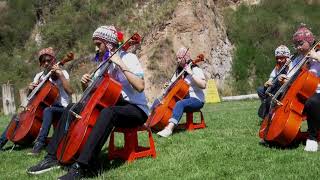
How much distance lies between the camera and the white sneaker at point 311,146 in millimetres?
5297

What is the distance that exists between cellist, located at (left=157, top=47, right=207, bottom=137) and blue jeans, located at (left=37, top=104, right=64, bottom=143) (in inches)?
59.9

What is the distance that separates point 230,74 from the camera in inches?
791

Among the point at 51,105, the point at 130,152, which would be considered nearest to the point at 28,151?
the point at 51,105

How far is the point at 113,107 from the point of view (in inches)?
189

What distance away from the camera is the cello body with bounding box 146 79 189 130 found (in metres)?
7.60

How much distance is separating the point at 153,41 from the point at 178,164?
598 inches

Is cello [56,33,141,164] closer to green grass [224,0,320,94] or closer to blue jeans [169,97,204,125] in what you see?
blue jeans [169,97,204,125]

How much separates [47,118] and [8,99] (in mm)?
9606

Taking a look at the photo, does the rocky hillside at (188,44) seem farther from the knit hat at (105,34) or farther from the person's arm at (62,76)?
the knit hat at (105,34)

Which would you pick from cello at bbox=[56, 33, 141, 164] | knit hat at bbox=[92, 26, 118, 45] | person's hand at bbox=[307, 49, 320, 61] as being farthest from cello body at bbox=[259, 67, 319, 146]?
knit hat at bbox=[92, 26, 118, 45]

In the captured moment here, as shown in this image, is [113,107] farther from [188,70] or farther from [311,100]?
[188,70]

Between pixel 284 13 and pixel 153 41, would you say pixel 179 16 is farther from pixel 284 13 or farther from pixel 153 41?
pixel 284 13

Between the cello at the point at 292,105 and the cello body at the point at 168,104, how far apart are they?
7.73ft

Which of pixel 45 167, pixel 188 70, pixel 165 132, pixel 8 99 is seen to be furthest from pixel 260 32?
pixel 45 167
